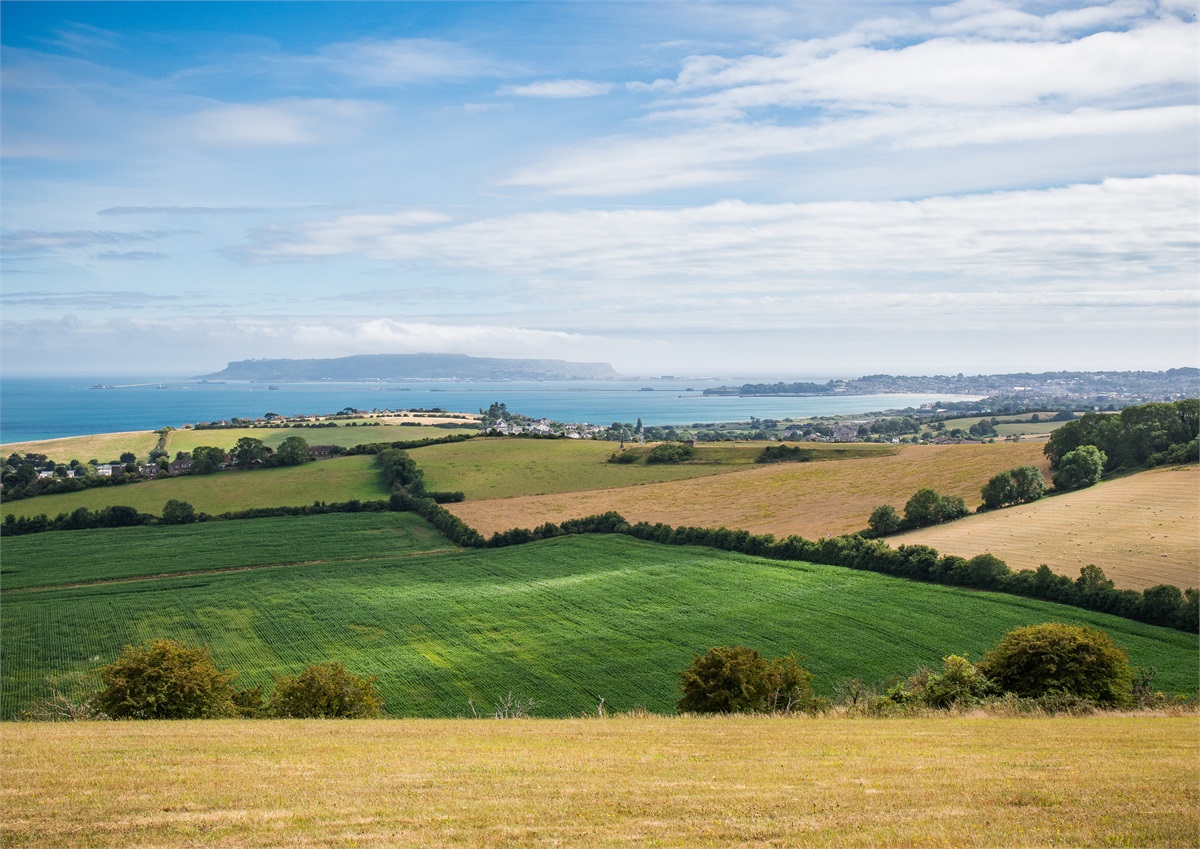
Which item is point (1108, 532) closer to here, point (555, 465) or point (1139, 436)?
point (1139, 436)

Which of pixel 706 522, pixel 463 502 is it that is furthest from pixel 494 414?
pixel 706 522

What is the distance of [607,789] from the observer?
38.8ft

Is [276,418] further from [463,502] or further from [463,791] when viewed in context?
[463,791]

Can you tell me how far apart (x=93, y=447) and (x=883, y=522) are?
10221 centimetres

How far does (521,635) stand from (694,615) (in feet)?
29.4

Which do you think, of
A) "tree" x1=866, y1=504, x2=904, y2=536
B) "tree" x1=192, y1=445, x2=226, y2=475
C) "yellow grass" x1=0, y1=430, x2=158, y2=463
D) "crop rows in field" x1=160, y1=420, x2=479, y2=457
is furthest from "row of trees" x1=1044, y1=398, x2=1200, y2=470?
"yellow grass" x1=0, y1=430, x2=158, y2=463

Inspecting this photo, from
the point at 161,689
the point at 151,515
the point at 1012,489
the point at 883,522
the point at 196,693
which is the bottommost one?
the point at 151,515

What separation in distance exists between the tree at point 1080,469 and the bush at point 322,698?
5628cm

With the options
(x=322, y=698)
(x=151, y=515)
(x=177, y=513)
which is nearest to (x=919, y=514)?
(x=322, y=698)

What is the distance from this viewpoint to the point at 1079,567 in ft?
142

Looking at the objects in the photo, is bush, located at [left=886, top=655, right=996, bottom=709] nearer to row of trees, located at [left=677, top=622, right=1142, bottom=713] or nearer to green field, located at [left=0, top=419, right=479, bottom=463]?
row of trees, located at [left=677, top=622, right=1142, bottom=713]

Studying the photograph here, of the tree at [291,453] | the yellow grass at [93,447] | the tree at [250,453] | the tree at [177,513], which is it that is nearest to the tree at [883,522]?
the tree at [177,513]

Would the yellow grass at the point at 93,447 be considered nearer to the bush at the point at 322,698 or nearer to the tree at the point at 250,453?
the tree at the point at 250,453

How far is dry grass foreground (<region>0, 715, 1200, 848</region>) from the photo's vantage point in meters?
9.76
